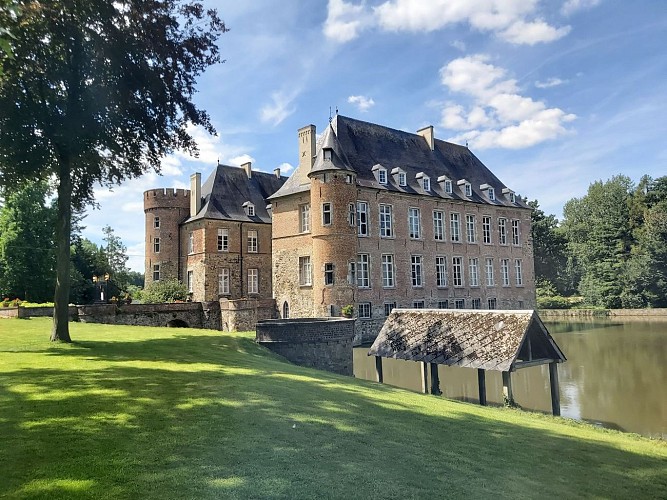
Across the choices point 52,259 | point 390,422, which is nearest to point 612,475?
point 390,422

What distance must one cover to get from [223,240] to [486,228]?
759 inches

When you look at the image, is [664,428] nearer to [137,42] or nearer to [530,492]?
[530,492]

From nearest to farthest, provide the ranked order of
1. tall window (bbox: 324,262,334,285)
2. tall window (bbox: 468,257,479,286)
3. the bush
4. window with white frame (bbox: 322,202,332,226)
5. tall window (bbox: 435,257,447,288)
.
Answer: tall window (bbox: 324,262,334,285), window with white frame (bbox: 322,202,332,226), tall window (bbox: 435,257,447,288), the bush, tall window (bbox: 468,257,479,286)

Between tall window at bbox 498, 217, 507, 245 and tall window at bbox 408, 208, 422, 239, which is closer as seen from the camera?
tall window at bbox 408, 208, 422, 239

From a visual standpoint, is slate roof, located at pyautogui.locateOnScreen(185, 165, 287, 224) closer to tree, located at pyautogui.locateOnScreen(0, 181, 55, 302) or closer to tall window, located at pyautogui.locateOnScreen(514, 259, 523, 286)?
tree, located at pyautogui.locateOnScreen(0, 181, 55, 302)

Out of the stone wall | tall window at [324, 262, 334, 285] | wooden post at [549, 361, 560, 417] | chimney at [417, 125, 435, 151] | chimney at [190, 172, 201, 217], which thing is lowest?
wooden post at [549, 361, 560, 417]

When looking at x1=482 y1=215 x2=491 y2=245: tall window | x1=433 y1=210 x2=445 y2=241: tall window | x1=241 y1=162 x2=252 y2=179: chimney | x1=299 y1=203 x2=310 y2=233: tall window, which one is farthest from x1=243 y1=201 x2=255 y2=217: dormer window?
x1=482 y1=215 x2=491 y2=245: tall window

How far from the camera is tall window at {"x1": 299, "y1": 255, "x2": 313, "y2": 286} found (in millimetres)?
27891

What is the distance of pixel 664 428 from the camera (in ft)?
39.8

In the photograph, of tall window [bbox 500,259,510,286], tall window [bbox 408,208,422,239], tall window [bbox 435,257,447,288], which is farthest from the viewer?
tall window [bbox 500,259,510,286]

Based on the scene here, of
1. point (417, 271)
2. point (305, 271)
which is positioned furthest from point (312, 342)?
point (417, 271)

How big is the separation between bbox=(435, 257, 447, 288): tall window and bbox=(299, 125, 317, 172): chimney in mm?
10651

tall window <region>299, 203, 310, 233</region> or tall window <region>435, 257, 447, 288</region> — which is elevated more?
tall window <region>299, 203, 310, 233</region>

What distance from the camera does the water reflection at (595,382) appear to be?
541 inches
